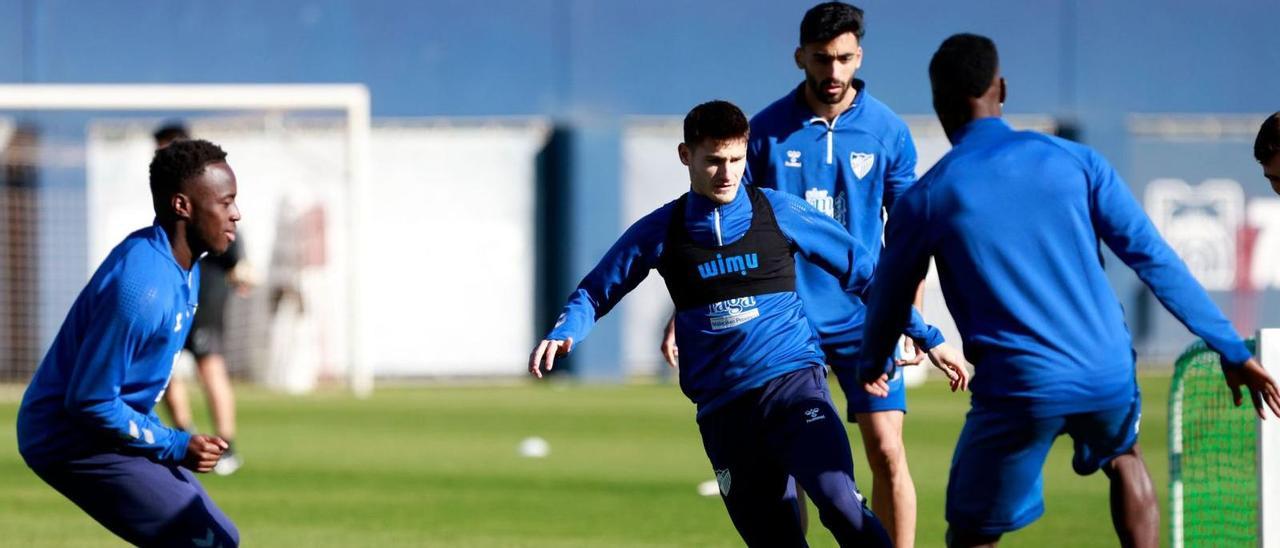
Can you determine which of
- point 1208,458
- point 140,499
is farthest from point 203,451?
point 1208,458

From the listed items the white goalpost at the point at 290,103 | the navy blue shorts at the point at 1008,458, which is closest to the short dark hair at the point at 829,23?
the navy blue shorts at the point at 1008,458

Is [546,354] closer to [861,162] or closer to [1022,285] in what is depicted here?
[1022,285]

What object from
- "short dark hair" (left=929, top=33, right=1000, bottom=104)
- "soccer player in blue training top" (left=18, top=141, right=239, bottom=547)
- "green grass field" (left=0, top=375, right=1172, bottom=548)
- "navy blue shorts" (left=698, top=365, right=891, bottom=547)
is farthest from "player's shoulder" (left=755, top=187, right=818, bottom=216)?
"green grass field" (left=0, top=375, right=1172, bottom=548)

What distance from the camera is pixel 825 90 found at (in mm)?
6742

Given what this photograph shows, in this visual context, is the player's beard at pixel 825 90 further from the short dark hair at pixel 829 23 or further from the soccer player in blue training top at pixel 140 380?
the soccer player in blue training top at pixel 140 380

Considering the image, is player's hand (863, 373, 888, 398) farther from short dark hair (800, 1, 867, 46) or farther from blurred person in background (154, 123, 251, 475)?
blurred person in background (154, 123, 251, 475)

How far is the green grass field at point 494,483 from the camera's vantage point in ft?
29.5

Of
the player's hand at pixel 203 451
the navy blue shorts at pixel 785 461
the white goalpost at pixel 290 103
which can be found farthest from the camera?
the white goalpost at pixel 290 103

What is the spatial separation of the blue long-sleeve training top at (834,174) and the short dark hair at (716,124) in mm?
1022

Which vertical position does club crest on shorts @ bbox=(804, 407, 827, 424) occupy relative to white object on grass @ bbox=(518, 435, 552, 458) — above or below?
above

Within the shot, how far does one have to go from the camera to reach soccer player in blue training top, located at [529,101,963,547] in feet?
18.8

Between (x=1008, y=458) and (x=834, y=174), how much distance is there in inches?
87.8

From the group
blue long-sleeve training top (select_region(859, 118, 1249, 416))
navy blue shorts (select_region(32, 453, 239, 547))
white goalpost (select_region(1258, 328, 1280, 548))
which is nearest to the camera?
blue long-sleeve training top (select_region(859, 118, 1249, 416))

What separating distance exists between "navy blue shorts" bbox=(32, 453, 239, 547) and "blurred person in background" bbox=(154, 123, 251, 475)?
5386mm
